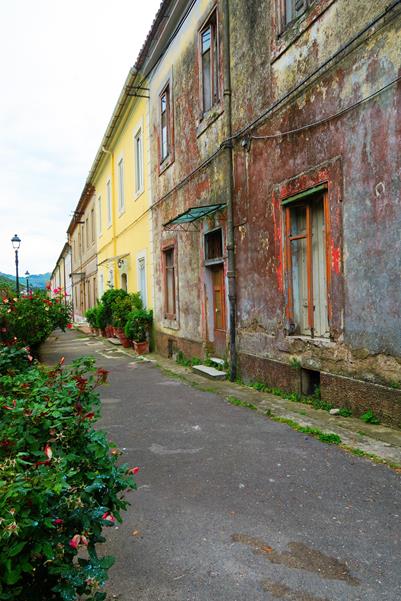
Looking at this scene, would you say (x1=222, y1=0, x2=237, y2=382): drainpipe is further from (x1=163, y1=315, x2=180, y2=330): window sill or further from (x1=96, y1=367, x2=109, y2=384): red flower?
(x1=96, y1=367, x2=109, y2=384): red flower

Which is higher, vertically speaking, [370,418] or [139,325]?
[139,325]

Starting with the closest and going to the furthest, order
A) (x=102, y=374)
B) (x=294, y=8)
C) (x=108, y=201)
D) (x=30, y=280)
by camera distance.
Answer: (x=102, y=374)
(x=294, y=8)
(x=108, y=201)
(x=30, y=280)

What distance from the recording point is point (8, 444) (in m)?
2.01

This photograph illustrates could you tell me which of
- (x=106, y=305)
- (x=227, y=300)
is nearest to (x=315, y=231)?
(x=227, y=300)

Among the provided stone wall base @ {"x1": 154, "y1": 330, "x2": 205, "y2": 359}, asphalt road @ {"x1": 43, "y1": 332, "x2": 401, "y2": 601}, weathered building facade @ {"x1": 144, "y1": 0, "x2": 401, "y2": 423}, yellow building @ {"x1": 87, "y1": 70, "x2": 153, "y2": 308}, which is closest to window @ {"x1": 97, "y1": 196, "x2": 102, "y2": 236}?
yellow building @ {"x1": 87, "y1": 70, "x2": 153, "y2": 308}

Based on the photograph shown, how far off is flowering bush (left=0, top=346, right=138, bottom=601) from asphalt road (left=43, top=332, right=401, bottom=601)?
25.4 inches

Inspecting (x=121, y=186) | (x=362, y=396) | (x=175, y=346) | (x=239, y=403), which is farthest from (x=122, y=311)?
(x=362, y=396)

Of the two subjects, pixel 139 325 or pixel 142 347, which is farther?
pixel 139 325

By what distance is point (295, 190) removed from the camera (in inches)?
241

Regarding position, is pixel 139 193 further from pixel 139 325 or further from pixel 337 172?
pixel 337 172

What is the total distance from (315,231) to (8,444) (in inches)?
196

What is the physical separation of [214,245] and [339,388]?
4.52 metres

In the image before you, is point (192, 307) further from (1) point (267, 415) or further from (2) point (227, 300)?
(1) point (267, 415)

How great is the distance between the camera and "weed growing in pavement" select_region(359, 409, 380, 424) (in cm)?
480
